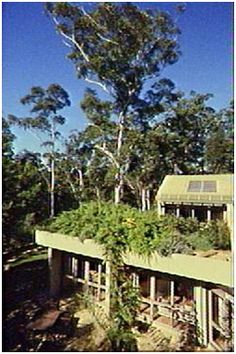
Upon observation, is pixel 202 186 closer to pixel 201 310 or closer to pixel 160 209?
pixel 160 209

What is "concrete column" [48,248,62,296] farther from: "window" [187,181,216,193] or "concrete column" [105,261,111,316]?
"window" [187,181,216,193]

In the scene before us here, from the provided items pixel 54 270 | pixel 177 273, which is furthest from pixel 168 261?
pixel 54 270

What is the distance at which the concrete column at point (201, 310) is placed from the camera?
2.76 m

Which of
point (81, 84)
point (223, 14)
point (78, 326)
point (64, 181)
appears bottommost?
point (78, 326)

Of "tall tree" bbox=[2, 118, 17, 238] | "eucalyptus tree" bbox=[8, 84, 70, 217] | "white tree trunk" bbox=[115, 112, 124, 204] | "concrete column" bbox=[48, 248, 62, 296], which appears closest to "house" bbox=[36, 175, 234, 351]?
"concrete column" bbox=[48, 248, 62, 296]

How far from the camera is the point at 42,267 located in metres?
2.88

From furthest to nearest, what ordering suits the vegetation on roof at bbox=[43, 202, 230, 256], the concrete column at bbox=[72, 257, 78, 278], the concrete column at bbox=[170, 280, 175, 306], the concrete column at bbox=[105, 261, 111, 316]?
the concrete column at bbox=[72, 257, 78, 278]
the concrete column at bbox=[170, 280, 175, 306]
the concrete column at bbox=[105, 261, 111, 316]
the vegetation on roof at bbox=[43, 202, 230, 256]

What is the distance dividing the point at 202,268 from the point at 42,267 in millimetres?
1113

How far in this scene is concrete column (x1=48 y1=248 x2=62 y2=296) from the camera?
9.46ft

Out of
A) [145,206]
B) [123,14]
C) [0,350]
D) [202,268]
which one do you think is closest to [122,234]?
[145,206]

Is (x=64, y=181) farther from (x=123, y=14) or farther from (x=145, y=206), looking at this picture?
(x=123, y=14)

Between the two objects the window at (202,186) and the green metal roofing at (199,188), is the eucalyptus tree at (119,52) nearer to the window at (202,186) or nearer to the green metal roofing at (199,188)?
the green metal roofing at (199,188)

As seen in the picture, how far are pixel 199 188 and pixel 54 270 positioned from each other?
47.9 inches

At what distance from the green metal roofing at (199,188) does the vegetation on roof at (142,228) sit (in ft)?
0.53
